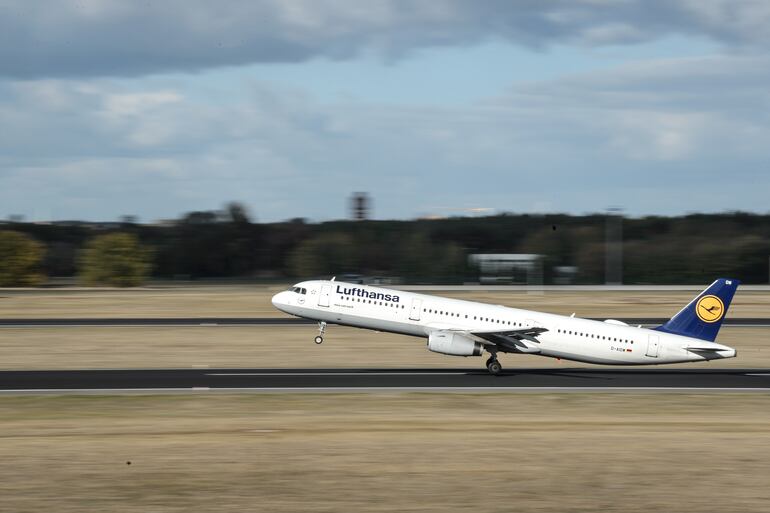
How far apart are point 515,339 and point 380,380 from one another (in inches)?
261

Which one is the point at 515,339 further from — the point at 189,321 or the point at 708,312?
the point at 189,321

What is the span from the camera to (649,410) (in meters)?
32.5

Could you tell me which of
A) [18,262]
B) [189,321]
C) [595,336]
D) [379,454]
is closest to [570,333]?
[595,336]

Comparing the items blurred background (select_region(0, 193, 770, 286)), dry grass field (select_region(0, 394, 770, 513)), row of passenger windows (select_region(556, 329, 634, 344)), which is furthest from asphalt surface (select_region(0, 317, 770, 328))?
blurred background (select_region(0, 193, 770, 286))

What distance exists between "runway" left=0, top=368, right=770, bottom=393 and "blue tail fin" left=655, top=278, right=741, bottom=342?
2.12m

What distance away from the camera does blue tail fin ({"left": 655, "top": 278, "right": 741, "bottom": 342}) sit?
1640 inches

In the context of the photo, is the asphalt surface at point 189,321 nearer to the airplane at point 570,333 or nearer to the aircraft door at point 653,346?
the airplane at point 570,333

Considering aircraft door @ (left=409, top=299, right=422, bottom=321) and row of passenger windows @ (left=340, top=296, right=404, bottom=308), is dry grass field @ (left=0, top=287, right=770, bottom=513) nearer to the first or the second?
aircraft door @ (left=409, top=299, right=422, bottom=321)

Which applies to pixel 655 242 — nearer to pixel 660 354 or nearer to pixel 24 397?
pixel 660 354

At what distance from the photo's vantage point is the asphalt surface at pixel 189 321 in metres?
67.1

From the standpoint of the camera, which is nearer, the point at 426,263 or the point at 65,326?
the point at 65,326

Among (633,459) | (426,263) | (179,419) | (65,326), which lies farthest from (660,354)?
(426,263)

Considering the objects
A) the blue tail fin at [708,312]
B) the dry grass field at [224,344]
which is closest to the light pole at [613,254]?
the dry grass field at [224,344]

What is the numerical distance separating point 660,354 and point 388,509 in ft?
82.0
